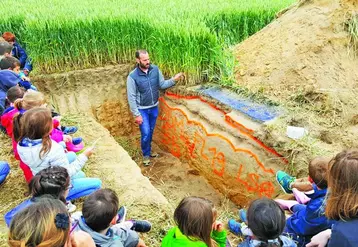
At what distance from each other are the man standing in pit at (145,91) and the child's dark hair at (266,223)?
4.04 meters

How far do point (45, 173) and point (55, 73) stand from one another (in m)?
4.65

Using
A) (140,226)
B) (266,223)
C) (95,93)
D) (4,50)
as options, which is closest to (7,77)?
(4,50)

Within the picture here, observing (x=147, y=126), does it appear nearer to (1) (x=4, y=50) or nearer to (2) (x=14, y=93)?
(2) (x=14, y=93)

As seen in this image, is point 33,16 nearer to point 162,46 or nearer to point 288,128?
point 162,46

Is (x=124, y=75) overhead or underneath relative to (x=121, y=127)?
overhead

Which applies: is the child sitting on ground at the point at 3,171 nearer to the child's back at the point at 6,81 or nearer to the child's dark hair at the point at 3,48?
the child's back at the point at 6,81

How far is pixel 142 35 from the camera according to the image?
7188 mm

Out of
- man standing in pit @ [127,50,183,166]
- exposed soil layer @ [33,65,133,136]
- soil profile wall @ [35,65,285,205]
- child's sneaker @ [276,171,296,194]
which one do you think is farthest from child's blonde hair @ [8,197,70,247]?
exposed soil layer @ [33,65,133,136]

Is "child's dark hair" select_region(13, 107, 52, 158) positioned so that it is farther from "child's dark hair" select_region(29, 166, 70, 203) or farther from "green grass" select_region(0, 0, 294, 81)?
"green grass" select_region(0, 0, 294, 81)

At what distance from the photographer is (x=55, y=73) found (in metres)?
7.26

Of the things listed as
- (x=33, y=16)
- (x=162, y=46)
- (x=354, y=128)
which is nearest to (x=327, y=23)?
(x=354, y=128)

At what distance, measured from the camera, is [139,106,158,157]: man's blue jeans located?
6605mm

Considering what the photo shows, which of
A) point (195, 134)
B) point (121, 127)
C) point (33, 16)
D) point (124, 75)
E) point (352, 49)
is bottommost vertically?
point (121, 127)

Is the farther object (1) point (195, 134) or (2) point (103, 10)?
(2) point (103, 10)
